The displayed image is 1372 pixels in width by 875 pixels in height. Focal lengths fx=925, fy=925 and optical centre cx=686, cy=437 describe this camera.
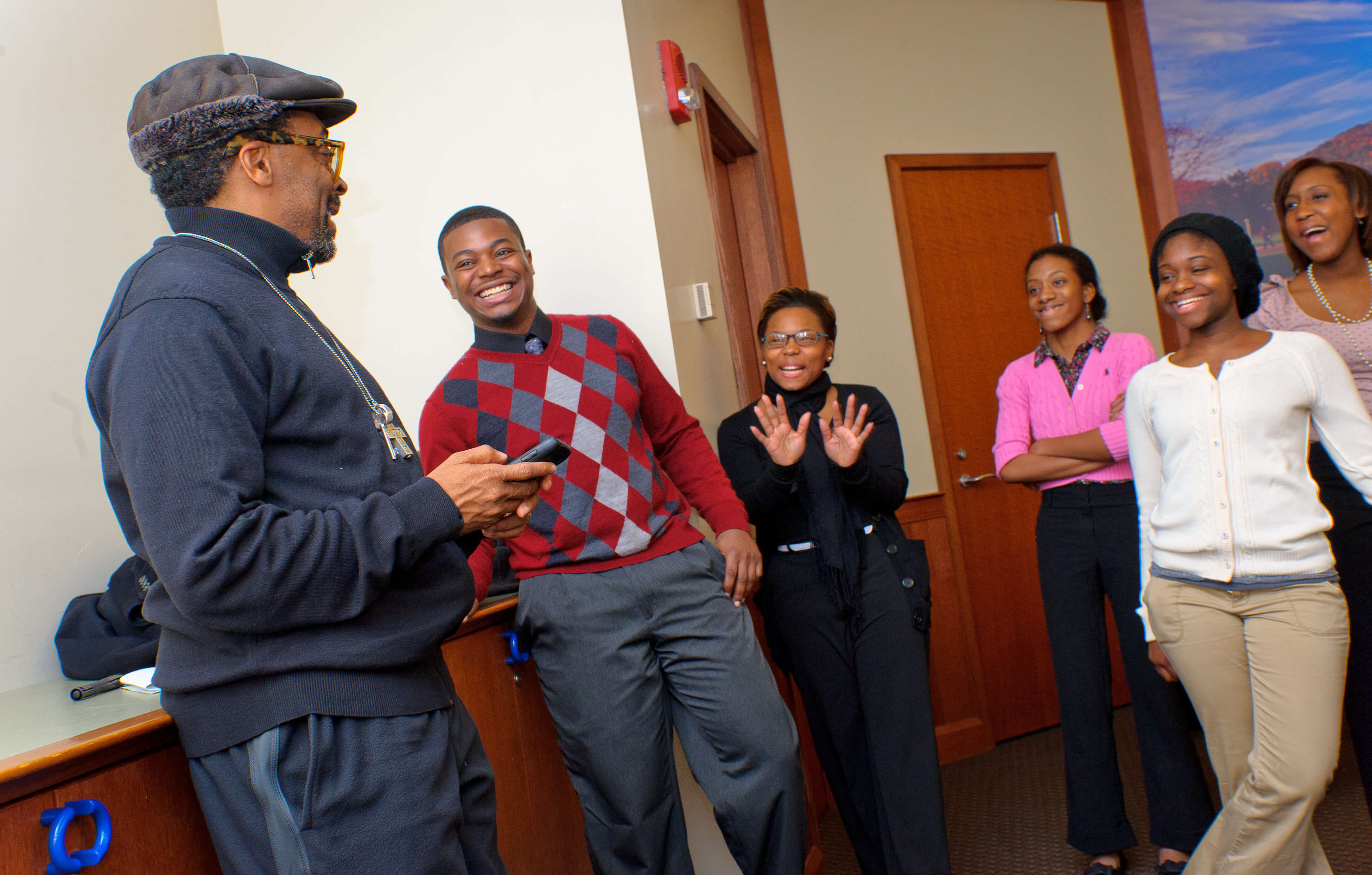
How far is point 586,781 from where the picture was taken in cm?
169

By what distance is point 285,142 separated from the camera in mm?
1133

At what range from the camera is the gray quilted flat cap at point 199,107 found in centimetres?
107

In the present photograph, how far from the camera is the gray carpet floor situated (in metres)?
2.36

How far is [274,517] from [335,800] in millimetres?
302

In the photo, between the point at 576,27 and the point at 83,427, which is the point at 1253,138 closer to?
the point at 576,27

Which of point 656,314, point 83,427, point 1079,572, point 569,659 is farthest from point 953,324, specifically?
point 83,427

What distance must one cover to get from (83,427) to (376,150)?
3.11 feet

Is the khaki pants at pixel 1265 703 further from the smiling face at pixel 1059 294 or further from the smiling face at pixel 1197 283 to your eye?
the smiling face at pixel 1059 294

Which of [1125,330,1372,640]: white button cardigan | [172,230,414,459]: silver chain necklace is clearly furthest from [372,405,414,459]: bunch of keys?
[1125,330,1372,640]: white button cardigan

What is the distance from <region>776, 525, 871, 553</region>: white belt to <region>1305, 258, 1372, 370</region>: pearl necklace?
3.75 feet

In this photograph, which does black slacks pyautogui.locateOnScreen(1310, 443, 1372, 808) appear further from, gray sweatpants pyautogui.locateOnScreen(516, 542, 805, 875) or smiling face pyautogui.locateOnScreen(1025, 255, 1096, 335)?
gray sweatpants pyautogui.locateOnScreen(516, 542, 805, 875)

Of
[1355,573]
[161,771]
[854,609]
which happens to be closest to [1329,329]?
[1355,573]

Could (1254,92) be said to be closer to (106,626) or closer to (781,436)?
(781,436)

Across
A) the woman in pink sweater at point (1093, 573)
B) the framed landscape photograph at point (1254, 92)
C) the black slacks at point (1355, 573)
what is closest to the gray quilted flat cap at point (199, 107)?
the woman in pink sweater at point (1093, 573)
